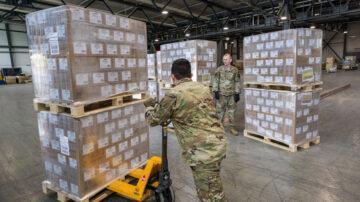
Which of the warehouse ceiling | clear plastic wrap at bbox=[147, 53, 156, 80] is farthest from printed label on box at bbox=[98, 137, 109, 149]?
the warehouse ceiling

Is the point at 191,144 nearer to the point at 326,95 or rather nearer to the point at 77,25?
the point at 77,25

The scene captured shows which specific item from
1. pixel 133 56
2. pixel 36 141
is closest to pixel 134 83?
pixel 133 56

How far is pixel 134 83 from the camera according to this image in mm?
3191

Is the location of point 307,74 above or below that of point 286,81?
above

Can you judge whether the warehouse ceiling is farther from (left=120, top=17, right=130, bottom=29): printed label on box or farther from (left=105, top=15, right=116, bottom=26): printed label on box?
(left=105, top=15, right=116, bottom=26): printed label on box

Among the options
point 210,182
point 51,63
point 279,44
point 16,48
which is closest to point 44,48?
point 51,63

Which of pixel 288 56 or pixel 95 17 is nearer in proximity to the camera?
pixel 95 17

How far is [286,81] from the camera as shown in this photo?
167 inches

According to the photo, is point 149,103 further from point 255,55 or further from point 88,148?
point 255,55

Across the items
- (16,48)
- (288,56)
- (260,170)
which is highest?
(16,48)

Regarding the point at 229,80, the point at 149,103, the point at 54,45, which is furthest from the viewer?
the point at 229,80

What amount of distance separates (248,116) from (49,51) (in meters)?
4.14

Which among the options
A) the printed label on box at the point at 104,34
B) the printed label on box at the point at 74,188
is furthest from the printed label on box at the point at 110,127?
the printed label on box at the point at 104,34

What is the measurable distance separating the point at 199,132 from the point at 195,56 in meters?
3.54
